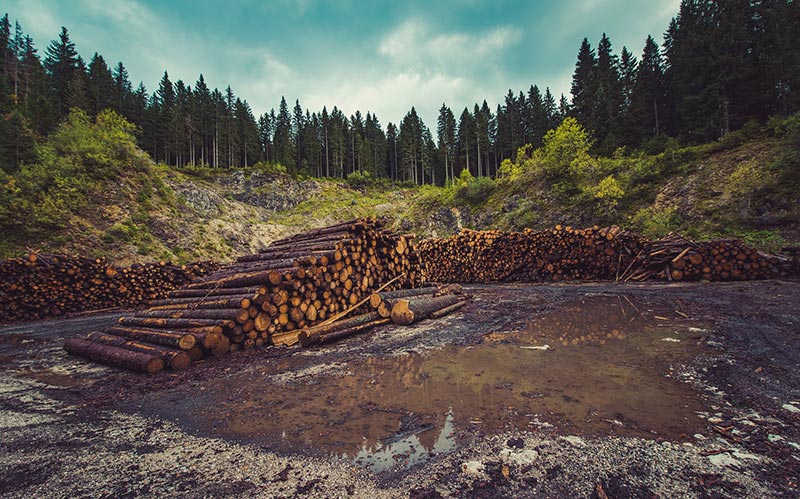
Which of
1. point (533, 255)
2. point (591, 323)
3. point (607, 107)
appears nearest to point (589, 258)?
point (533, 255)

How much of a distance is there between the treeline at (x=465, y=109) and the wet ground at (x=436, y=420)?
3188 centimetres

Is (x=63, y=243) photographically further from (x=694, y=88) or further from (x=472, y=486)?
(x=694, y=88)

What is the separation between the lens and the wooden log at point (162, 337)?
420 centimetres

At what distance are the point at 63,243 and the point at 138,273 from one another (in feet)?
28.4

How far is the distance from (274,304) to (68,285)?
9.94m

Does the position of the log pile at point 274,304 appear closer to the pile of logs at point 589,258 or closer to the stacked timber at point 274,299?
the stacked timber at point 274,299

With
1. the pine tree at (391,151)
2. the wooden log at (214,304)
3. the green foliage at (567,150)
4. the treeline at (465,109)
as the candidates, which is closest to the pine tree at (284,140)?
the treeline at (465,109)

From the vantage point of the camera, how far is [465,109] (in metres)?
55.9

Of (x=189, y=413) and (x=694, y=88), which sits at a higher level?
(x=694, y=88)

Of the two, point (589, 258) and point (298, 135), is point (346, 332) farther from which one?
point (298, 135)

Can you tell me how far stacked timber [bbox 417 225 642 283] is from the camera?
12.0 meters

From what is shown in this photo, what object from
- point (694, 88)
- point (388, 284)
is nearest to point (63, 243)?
point (388, 284)

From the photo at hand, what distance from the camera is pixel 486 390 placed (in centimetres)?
291

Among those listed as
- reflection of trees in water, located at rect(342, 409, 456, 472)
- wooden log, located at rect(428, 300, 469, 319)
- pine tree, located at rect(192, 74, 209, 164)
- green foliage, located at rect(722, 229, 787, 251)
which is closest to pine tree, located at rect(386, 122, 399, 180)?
pine tree, located at rect(192, 74, 209, 164)
